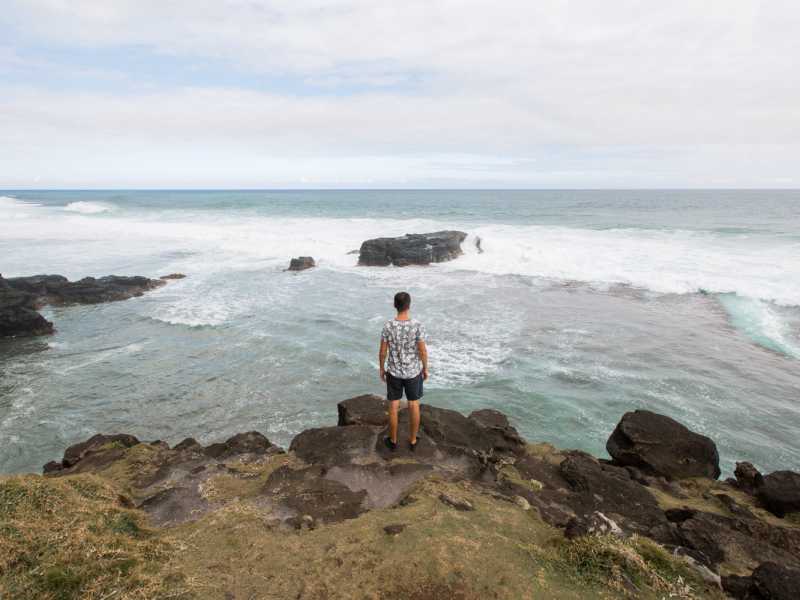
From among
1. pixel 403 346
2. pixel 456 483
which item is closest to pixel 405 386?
pixel 403 346

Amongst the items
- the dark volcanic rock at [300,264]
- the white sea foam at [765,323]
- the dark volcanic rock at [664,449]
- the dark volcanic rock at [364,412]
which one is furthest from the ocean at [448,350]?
the dark volcanic rock at [364,412]

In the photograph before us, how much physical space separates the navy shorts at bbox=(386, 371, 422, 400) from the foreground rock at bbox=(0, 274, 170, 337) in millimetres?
17155

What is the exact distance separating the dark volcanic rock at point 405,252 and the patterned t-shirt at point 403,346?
25.4 metres

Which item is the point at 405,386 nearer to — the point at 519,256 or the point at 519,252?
the point at 519,256

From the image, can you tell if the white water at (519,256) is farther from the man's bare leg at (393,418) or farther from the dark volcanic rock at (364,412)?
the man's bare leg at (393,418)

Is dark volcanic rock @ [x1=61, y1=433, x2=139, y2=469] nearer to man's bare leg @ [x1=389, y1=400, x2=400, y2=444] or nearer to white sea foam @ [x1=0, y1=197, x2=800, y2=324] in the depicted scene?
man's bare leg @ [x1=389, y1=400, x2=400, y2=444]

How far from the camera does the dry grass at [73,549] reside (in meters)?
3.33

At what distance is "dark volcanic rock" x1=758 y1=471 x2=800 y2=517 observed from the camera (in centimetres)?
591

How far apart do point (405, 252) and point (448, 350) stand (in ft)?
59.7

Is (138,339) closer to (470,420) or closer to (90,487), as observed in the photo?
(90,487)

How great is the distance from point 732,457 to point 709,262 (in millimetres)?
23927

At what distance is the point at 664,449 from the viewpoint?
7285mm

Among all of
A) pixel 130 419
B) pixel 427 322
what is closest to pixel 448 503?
pixel 130 419

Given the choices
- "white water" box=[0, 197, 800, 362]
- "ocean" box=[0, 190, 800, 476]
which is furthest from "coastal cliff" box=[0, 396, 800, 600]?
"white water" box=[0, 197, 800, 362]
